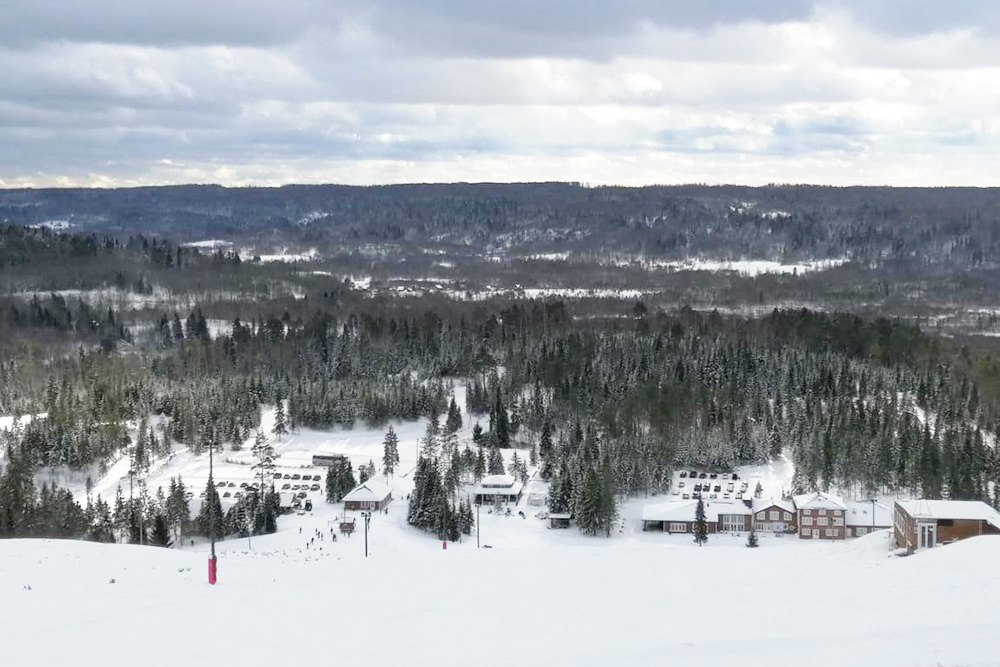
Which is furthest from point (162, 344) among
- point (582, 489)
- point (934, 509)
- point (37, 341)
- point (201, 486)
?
point (934, 509)

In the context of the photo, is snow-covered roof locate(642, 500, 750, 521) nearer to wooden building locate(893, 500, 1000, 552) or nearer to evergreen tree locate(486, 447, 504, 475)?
evergreen tree locate(486, 447, 504, 475)

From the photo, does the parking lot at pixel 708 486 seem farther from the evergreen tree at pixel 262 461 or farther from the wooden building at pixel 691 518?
the evergreen tree at pixel 262 461

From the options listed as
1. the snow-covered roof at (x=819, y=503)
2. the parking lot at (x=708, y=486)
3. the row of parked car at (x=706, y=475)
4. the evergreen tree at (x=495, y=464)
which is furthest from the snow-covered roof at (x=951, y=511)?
the evergreen tree at (x=495, y=464)

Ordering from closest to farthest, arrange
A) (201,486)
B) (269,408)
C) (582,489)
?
1. (582,489)
2. (201,486)
3. (269,408)

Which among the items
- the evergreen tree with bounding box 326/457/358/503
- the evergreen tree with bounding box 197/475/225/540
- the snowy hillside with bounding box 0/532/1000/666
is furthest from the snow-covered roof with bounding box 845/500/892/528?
the evergreen tree with bounding box 197/475/225/540

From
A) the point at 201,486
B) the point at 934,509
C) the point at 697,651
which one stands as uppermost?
the point at 697,651

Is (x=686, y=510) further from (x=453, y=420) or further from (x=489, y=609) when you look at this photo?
(x=489, y=609)

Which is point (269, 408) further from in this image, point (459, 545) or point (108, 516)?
point (459, 545)
